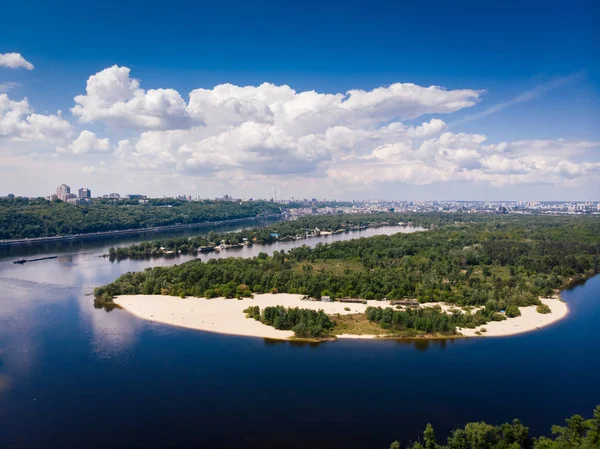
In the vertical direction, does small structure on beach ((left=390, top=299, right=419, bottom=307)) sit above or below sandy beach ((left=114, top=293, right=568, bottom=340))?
above

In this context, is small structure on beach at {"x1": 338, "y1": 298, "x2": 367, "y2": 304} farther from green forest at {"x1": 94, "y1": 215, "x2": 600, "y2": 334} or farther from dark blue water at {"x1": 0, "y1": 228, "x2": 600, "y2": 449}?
dark blue water at {"x1": 0, "y1": 228, "x2": 600, "y2": 449}

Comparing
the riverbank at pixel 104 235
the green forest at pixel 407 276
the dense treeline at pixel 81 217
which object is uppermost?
the dense treeline at pixel 81 217

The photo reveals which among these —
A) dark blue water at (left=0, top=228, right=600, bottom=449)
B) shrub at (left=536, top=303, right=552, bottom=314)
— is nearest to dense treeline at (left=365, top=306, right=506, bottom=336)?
dark blue water at (left=0, top=228, right=600, bottom=449)

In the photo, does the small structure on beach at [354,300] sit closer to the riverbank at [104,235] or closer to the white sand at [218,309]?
the white sand at [218,309]

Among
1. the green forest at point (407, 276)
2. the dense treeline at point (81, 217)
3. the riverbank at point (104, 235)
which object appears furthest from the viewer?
the dense treeline at point (81, 217)

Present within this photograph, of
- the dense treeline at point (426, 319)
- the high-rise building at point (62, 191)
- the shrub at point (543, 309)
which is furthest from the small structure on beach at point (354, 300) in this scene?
the high-rise building at point (62, 191)
